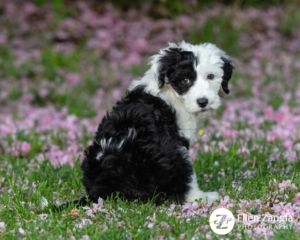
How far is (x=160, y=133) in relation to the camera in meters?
5.05

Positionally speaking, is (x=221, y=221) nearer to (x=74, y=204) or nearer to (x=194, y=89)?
(x=194, y=89)

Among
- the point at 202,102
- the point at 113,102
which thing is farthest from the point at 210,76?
the point at 113,102

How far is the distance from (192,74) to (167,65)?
0.23 metres

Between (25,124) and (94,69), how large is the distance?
325 cm

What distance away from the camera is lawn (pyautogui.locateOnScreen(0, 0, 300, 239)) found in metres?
4.75

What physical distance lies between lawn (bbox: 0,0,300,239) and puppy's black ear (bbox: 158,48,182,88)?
29.0 inches

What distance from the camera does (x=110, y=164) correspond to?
195 inches

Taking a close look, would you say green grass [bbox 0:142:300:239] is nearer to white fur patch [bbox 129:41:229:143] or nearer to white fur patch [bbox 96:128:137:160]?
white fur patch [bbox 96:128:137:160]

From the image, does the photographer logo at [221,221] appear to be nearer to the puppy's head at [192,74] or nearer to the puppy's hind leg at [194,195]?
the puppy's hind leg at [194,195]

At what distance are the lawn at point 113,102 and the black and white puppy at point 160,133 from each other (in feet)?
0.52

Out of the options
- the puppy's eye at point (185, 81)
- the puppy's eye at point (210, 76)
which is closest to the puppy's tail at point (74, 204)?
the puppy's eye at point (185, 81)

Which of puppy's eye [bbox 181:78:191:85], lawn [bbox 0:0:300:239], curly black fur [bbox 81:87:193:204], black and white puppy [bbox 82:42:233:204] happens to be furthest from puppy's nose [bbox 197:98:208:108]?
lawn [bbox 0:0:300:239]

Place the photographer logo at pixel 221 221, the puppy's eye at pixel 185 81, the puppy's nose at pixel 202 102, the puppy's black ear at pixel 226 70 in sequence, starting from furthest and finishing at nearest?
the puppy's black ear at pixel 226 70, the puppy's eye at pixel 185 81, the puppy's nose at pixel 202 102, the photographer logo at pixel 221 221

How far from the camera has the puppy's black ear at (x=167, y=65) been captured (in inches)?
201
